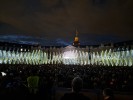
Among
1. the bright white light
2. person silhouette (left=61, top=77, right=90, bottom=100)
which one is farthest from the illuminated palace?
person silhouette (left=61, top=77, right=90, bottom=100)

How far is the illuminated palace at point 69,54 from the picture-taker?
3895 inches

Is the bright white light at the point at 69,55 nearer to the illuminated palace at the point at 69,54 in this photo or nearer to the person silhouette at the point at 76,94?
the illuminated palace at the point at 69,54

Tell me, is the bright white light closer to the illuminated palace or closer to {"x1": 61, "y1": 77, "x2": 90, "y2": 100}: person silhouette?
the illuminated palace

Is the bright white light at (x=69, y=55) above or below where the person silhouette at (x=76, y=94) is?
above

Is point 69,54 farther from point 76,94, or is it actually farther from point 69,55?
point 76,94

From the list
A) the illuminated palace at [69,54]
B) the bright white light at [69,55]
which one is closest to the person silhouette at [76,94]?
the illuminated palace at [69,54]

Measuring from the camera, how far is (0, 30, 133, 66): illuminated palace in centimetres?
9893

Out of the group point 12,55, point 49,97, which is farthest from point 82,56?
point 49,97

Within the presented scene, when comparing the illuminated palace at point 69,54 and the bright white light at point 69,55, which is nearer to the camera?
the illuminated palace at point 69,54

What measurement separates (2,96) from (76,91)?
3722mm

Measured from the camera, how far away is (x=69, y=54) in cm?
12031

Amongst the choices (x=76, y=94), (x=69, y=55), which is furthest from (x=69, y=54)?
(x=76, y=94)

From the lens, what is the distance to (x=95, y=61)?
354 ft

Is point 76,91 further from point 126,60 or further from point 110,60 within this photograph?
point 110,60
